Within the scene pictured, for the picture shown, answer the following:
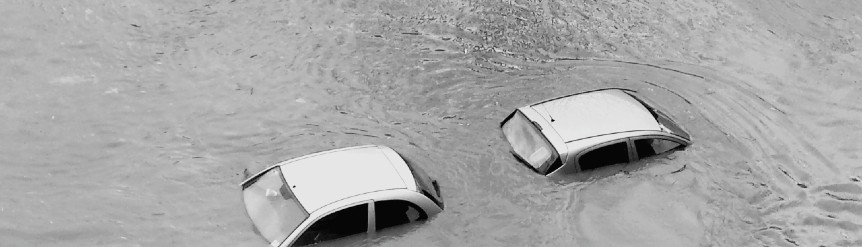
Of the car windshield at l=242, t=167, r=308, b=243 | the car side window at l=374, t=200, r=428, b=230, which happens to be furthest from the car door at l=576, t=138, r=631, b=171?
the car windshield at l=242, t=167, r=308, b=243

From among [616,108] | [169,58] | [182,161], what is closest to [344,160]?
[182,161]

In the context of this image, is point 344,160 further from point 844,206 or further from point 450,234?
point 844,206

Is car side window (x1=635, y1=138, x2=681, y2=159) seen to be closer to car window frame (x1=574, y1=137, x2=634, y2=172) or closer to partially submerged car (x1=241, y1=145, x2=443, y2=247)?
car window frame (x1=574, y1=137, x2=634, y2=172)

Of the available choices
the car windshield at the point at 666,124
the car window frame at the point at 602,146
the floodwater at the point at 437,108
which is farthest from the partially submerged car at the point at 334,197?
the car windshield at the point at 666,124

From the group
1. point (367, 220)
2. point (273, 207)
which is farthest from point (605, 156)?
point (273, 207)

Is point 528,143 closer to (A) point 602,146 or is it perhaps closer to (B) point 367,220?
(A) point 602,146
